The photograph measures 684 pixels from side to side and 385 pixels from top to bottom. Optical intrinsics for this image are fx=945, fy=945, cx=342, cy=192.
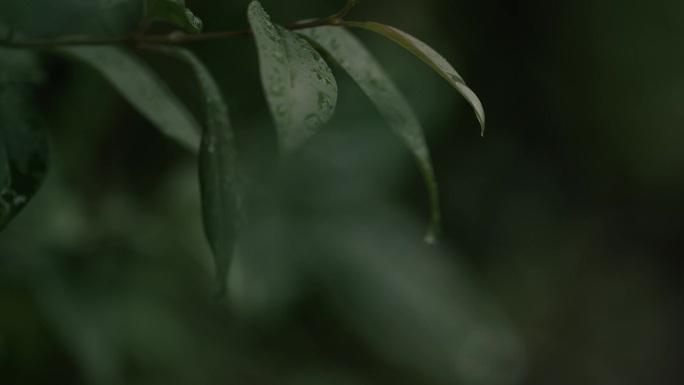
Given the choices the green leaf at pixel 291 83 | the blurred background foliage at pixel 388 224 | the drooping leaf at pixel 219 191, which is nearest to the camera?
the green leaf at pixel 291 83

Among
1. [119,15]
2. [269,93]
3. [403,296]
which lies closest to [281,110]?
[269,93]

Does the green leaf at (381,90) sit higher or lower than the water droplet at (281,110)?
lower

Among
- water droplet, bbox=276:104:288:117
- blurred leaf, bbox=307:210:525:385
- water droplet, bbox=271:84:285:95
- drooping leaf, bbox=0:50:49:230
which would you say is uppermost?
water droplet, bbox=271:84:285:95

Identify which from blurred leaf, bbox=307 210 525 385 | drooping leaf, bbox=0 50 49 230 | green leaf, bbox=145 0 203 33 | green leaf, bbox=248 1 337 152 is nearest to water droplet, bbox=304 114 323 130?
green leaf, bbox=248 1 337 152

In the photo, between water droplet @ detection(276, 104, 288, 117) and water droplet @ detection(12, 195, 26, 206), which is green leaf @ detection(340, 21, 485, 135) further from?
water droplet @ detection(12, 195, 26, 206)

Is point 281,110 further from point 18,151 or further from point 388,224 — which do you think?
point 388,224

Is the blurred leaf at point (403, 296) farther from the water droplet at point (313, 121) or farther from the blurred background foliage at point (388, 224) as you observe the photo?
the water droplet at point (313, 121)

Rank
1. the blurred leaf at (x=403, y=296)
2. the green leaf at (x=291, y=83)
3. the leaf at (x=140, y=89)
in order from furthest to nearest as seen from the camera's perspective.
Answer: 1. the blurred leaf at (x=403, y=296)
2. the leaf at (x=140, y=89)
3. the green leaf at (x=291, y=83)

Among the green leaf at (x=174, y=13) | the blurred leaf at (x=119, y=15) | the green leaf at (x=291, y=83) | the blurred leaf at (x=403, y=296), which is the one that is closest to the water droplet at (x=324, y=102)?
the green leaf at (x=291, y=83)
